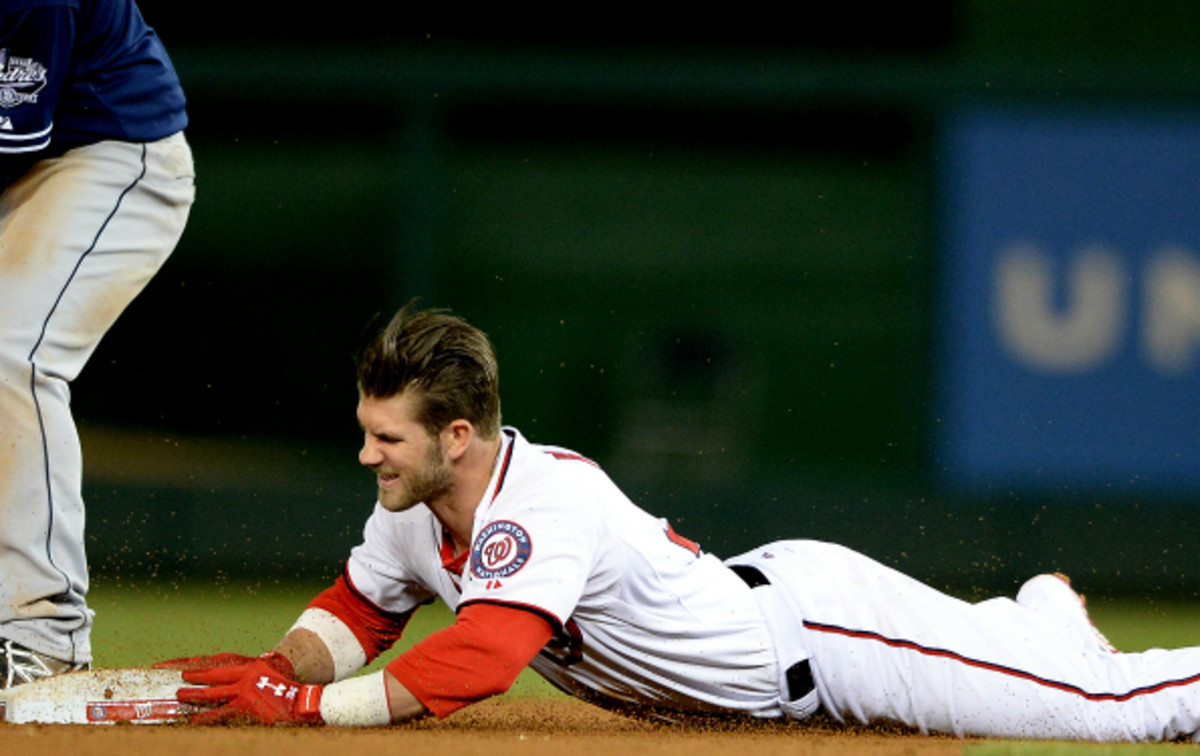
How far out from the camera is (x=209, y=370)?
6875 millimetres

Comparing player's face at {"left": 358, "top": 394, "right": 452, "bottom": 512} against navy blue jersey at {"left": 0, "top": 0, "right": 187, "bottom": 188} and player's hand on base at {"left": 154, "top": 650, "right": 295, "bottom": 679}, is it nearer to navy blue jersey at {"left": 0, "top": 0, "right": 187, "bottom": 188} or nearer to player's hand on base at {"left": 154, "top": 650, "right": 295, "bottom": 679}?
player's hand on base at {"left": 154, "top": 650, "right": 295, "bottom": 679}

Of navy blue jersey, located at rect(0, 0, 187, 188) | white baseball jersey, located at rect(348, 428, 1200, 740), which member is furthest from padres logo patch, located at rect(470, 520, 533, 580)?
navy blue jersey, located at rect(0, 0, 187, 188)

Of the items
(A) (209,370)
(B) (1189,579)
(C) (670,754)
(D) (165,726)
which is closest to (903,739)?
(C) (670,754)

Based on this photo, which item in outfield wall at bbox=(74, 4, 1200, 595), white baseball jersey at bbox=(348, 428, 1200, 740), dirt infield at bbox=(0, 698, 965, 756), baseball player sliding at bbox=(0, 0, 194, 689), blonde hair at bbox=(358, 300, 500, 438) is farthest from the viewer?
outfield wall at bbox=(74, 4, 1200, 595)

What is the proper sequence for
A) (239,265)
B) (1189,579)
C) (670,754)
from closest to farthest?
1. (670,754)
2. (1189,579)
3. (239,265)

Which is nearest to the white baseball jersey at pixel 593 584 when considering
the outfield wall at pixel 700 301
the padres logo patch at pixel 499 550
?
the padres logo patch at pixel 499 550

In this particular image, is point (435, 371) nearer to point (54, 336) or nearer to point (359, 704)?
point (359, 704)

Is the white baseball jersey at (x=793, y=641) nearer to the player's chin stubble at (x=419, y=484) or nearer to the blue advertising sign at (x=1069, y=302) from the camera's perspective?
the player's chin stubble at (x=419, y=484)

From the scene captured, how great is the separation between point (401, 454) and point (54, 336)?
34.0 inches

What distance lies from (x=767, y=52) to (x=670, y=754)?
16.4 ft

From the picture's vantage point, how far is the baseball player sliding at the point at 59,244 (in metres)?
3.13

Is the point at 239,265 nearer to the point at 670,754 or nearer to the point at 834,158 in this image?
the point at 834,158

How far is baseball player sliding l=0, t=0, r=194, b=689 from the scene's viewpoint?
3.13m

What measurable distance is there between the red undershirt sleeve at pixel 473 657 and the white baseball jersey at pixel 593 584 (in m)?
0.03
